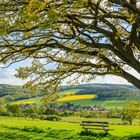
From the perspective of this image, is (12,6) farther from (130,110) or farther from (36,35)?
(130,110)

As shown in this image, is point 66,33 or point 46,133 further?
point 46,133

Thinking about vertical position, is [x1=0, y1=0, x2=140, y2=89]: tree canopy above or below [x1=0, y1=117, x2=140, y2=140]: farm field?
above

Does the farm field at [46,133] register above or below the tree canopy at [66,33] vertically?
below

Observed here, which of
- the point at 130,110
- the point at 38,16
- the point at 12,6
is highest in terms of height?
the point at 12,6

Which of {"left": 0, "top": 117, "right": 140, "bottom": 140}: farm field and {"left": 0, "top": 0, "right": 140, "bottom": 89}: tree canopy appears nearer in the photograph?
{"left": 0, "top": 0, "right": 140, "bottom": 89}: tree canopy

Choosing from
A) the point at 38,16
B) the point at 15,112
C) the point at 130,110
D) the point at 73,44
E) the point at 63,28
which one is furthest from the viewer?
the point at 15,112

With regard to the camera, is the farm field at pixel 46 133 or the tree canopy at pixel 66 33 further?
the farm field at pixel 46 133

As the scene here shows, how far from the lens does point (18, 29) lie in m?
17.8

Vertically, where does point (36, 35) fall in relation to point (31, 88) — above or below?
above

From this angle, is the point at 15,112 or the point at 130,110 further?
the point at 15,112

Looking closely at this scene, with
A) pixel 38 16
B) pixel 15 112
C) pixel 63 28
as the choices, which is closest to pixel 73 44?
pixel 63 28

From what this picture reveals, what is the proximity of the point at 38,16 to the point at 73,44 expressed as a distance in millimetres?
8197

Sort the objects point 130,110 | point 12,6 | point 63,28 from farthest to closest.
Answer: point 130,110 < point 63,28 < point 12,6

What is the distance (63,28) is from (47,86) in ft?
14.5
